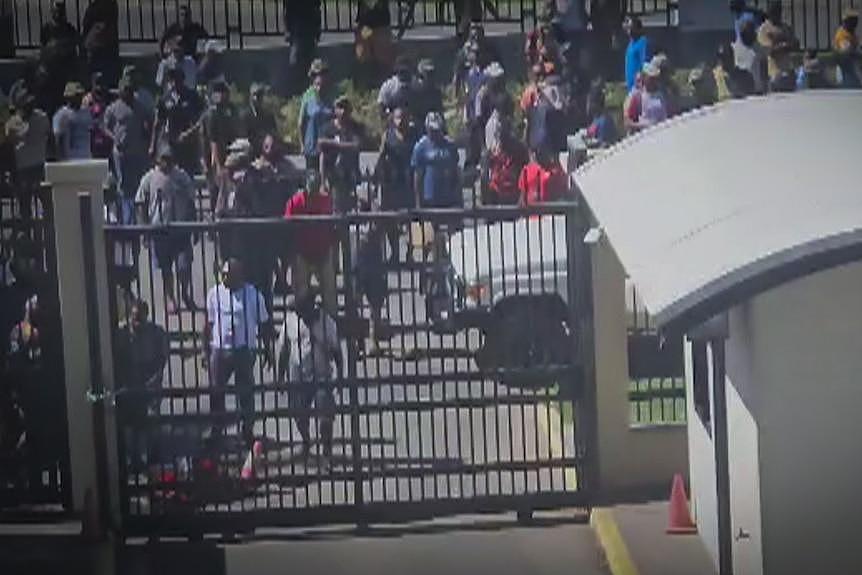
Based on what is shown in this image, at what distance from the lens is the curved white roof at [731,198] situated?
32.2 ft

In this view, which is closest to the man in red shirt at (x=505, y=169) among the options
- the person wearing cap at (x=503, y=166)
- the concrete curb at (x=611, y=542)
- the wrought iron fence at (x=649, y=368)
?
the person wearing cap at (x=503, y=166)

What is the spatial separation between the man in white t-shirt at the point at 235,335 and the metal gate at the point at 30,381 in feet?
2.83

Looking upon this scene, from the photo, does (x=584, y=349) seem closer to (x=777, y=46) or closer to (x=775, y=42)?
(x=777, y=46)

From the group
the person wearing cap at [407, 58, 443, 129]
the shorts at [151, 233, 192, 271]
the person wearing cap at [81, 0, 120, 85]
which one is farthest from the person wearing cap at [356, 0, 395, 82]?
the shorts at [151, 233, 192, 271]

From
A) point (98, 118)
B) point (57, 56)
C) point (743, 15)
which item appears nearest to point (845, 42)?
point (743, 15)

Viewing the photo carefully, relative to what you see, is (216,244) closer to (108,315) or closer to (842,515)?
(108,315)

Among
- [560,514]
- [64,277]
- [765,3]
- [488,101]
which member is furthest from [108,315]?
[765,3]

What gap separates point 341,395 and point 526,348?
1100 millimetres

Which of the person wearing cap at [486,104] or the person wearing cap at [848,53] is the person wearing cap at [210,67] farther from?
the person wearing cap at [848,53]

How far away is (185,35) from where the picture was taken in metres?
23.9

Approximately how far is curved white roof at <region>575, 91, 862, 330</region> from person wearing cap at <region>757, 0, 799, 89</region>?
8070 mm

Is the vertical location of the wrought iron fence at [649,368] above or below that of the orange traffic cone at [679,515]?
above

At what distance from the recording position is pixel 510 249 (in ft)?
49.0

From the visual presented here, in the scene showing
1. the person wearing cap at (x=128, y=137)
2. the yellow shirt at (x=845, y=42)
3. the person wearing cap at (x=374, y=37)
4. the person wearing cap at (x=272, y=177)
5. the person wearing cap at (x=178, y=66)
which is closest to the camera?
the person wearing cap at (x=272, y=177)
